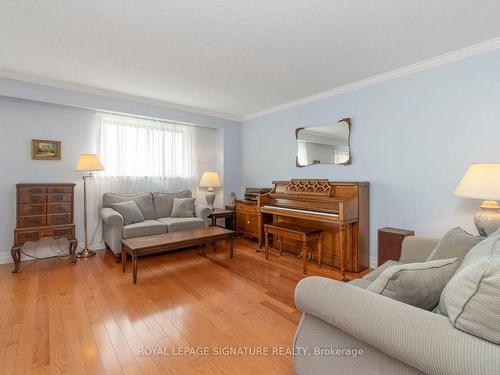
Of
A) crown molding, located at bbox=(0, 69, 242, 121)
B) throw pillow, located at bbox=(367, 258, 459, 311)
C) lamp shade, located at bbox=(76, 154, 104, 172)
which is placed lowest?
throw pillow, located at bbox=(367, 258, 459, 311)

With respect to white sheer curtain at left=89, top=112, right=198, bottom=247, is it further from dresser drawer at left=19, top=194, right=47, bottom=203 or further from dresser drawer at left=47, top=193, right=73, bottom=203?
dresser drawer at left=19, top=194, right=47, bottom=203

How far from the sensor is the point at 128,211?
379 cm

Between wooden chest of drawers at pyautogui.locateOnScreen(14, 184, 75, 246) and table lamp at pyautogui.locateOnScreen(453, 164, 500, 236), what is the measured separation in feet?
14.2

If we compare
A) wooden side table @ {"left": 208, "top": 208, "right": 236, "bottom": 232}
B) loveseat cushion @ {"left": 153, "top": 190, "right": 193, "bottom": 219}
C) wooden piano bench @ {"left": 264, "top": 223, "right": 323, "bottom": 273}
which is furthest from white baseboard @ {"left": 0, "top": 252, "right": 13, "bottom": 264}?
wooden piano bench @ {"left": 264, "top": 223, "right": 323, "bottom": 273}

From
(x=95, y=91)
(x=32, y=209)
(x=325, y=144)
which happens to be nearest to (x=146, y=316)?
(x=32, y=209)

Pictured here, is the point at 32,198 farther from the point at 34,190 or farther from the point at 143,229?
the point at 143,229

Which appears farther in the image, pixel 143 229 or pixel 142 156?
pixel 142 156

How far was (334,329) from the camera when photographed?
1.18m

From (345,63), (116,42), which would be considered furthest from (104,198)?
(345,63)

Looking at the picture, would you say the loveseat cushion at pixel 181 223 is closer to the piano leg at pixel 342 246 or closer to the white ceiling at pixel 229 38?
the white ceiling at pixel 229 38

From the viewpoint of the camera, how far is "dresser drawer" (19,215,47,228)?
311 cm

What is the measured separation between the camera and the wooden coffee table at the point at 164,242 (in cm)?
276

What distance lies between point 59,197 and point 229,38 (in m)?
2.92

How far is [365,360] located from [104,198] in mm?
4013
